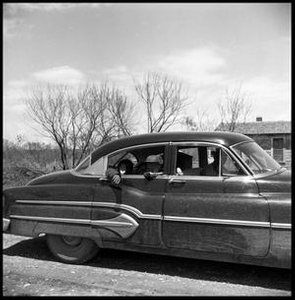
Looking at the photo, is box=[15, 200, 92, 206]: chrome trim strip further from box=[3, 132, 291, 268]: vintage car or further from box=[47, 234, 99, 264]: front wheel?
box=[47, 234, 99, 264]: front wheel

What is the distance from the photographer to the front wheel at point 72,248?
4.88 metres

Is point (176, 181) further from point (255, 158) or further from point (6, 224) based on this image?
point (6, 224)

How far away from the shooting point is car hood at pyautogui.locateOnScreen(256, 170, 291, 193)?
390 cm

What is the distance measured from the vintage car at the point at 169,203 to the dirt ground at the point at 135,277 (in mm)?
325

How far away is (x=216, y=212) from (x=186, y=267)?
3.82ft

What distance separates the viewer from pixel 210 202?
13.4ft

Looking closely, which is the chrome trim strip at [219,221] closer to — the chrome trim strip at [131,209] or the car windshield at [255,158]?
the chrome trim strip at [131,209]

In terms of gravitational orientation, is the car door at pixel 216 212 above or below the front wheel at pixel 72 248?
above

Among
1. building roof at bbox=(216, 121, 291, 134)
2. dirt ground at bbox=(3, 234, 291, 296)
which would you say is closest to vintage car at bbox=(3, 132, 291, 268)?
dirt ground at bbox=(3, 234, 291, 296)

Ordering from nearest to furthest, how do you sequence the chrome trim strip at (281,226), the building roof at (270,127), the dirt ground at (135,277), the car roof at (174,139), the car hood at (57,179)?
the chrome trim strip at (281,226) < the dirt ground at (135,277) < the car roof at (174,139) < the car hood at (57,179) < the building roof at (270,127)

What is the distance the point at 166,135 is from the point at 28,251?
300 centimetres

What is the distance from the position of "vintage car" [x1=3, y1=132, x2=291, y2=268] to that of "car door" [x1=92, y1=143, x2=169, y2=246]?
0.5 inches

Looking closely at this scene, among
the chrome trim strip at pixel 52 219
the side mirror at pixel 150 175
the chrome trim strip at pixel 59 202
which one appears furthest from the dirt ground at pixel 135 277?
the side mirror at pixel 150 175

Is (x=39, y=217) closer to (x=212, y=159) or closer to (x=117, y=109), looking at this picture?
(x=212, y=159)
